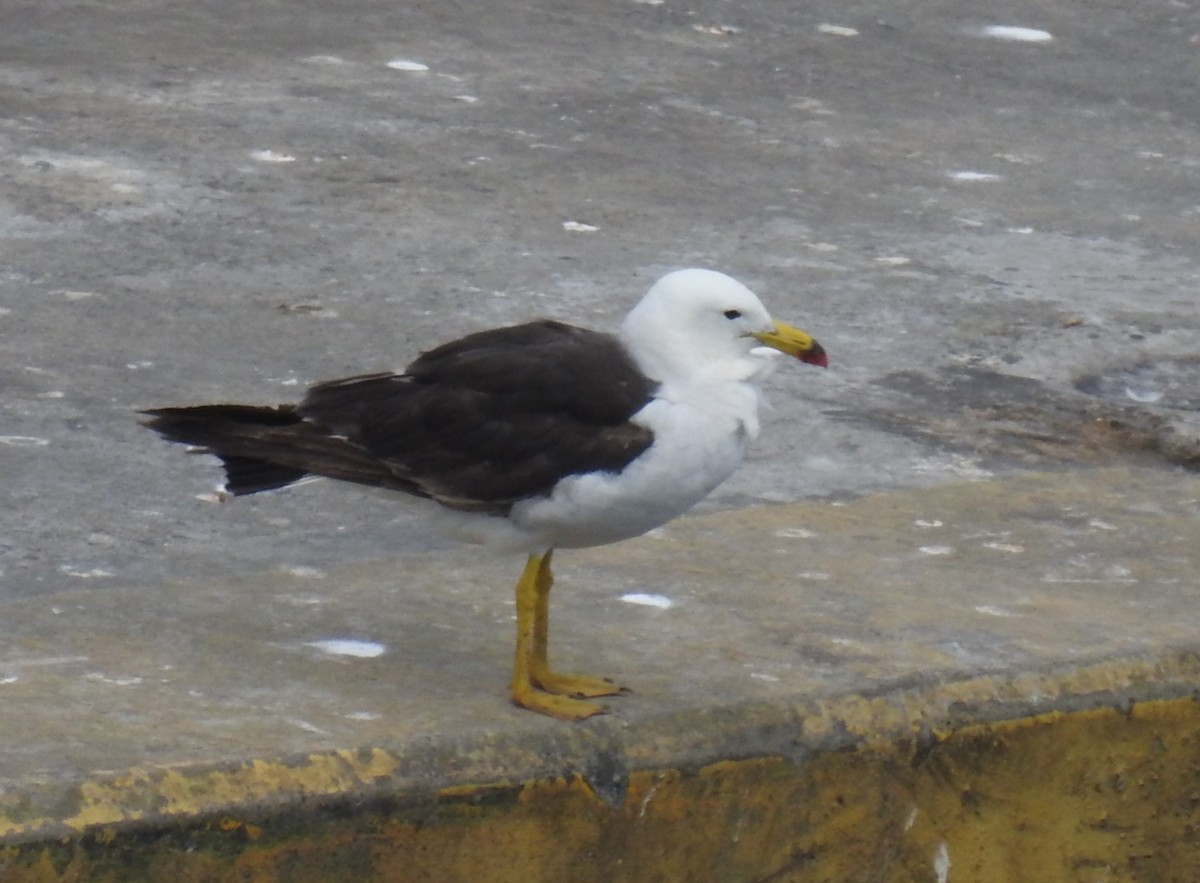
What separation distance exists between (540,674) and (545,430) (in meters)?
0.41

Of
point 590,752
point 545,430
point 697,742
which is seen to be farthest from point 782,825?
point 545,430

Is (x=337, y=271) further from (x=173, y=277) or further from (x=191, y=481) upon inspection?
(x=191, y=481)

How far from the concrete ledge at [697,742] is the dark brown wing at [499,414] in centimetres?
37

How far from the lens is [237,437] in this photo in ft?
11.7

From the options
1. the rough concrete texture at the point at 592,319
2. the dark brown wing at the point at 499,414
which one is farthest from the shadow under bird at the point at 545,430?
the rough concrete texture at the point at 592,319

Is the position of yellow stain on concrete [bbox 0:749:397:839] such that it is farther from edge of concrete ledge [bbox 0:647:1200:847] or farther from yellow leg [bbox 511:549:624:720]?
yellow leg [bbox 511:549:624:720]

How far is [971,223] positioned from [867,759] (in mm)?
3474

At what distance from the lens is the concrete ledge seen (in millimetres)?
3082

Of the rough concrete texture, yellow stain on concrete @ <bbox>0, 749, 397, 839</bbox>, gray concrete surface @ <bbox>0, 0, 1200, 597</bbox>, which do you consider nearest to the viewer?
yellow stain on concrete @ <bbox>0, 749, 397, 839</bbox>

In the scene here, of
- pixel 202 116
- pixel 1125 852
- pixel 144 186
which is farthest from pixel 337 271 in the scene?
pixel 1125 852

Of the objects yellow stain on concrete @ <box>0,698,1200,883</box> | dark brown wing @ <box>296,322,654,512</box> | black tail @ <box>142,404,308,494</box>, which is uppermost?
dark brown wing @ <box>296,322,654,512</box>

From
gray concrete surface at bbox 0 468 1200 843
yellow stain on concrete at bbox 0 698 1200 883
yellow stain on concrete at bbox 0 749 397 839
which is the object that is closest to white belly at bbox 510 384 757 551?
gray concrete surface at bbox 0 468 1200 843

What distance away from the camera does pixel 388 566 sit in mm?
4164

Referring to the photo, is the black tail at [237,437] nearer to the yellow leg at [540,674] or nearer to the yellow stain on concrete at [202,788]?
the yellow leg at [540,674]
